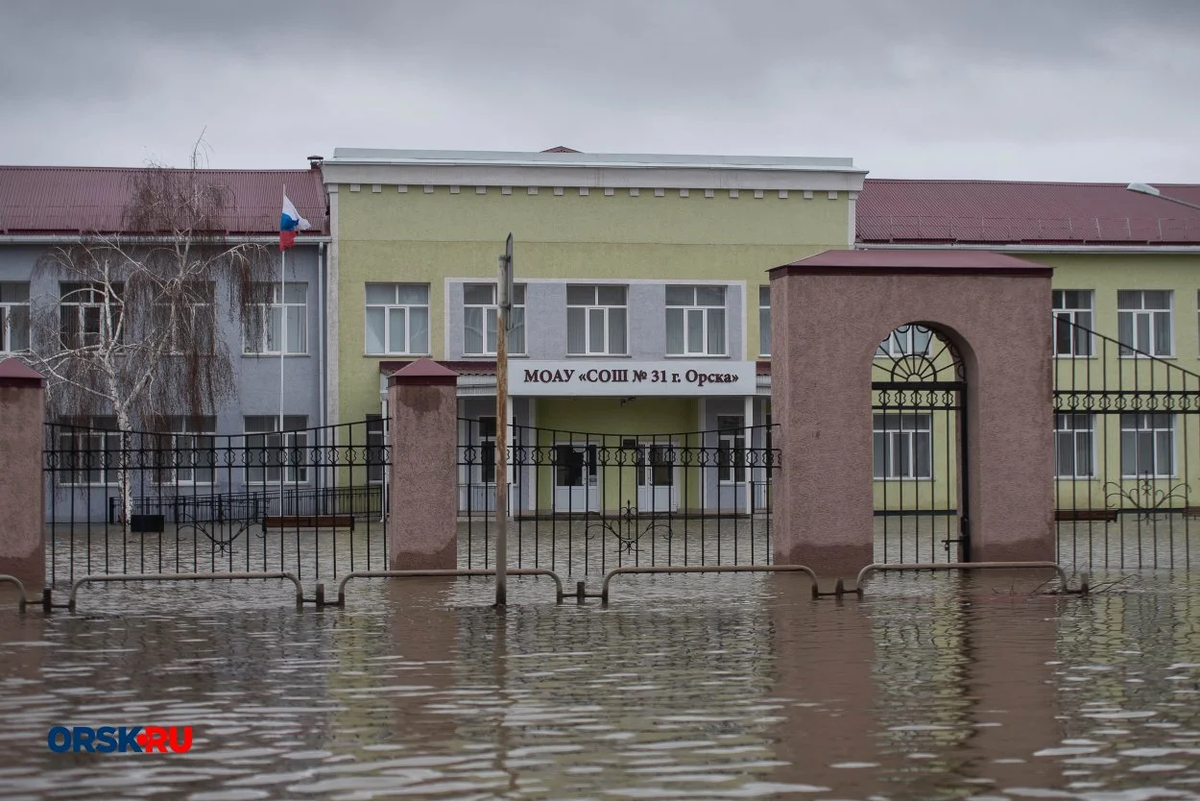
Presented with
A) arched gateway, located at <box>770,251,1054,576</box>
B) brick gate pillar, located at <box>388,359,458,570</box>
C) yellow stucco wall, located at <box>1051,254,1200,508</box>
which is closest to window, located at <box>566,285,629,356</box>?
yellow stucco wall, located at <box>1051,254,1200,508</box>

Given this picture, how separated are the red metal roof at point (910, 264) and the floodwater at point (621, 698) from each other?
4553 millimetres

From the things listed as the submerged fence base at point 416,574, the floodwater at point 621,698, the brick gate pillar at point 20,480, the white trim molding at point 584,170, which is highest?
the white trim molding at point 584,170

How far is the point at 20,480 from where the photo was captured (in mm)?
17969

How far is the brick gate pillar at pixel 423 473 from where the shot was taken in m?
19.1

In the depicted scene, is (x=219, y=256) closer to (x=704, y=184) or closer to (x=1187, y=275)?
(x=704, y=184)

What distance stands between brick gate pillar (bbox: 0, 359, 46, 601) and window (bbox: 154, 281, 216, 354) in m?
18.8

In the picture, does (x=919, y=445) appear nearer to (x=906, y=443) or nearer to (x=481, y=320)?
(x=906, y=443)

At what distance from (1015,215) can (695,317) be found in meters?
9.27

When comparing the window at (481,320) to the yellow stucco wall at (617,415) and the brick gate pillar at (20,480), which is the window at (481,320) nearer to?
the yellow stucco wall at (617,415)

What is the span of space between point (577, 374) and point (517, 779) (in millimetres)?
31866

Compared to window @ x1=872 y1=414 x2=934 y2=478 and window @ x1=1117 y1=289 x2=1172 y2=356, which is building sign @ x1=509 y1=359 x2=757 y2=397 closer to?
window @ x1=872 y1=414 x2=934 y2=478

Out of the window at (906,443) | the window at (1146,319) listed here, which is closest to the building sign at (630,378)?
the window at (906,443)

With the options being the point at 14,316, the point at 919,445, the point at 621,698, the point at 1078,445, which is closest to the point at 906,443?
the point at 1078,445

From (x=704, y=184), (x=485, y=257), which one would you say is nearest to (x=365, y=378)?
(x=485, y=257)
